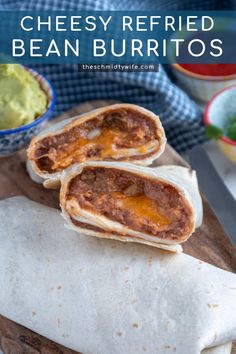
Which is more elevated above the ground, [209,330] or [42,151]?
[42,151]

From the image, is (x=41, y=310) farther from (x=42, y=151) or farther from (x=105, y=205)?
(x=42, y=151)

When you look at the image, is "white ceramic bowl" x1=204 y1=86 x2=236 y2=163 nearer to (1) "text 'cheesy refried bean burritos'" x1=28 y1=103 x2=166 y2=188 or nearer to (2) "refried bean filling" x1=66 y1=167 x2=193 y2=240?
(1) "text 'cheesy refried bean burritos'" x1=28 y1=103 x2=166 y2=188

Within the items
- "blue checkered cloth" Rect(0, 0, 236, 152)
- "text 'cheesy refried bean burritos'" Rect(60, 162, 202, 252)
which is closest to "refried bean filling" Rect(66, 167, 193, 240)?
"text 'cheesy refried bean burritos'" Rect(60, 162, 202, 252)

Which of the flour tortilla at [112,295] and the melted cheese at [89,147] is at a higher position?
the melted cheese at [89,147]

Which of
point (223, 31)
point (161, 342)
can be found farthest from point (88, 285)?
point (223, 31)

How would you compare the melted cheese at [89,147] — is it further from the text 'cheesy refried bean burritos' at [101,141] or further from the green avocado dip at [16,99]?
the green avocado dip at [16,99]

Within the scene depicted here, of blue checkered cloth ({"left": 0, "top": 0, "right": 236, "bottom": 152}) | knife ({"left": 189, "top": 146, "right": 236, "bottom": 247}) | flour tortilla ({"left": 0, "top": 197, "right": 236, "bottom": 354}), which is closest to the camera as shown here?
flour tortilla ({"left": 0, "top": 197, "right": 236, "bottom": 354})

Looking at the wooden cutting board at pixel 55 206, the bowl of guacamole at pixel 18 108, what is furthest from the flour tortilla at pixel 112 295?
the bowl of guacamole at pixel 18 108
